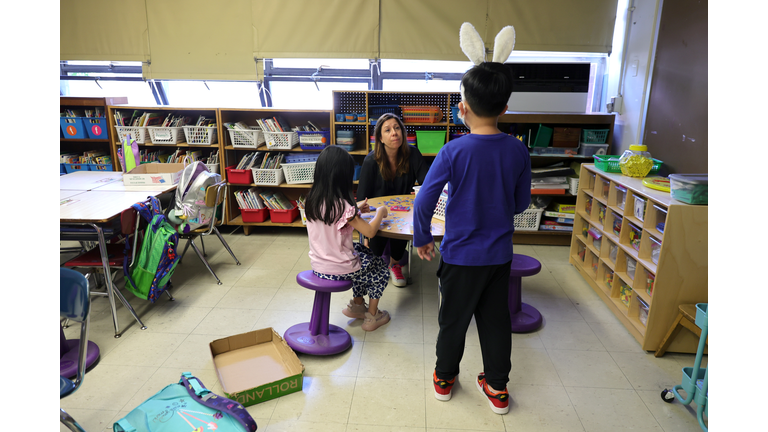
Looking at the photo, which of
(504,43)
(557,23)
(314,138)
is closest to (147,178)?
(314,138)

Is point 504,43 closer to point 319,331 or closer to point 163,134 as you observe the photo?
point 319,331

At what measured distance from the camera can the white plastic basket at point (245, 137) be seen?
4.36 meters

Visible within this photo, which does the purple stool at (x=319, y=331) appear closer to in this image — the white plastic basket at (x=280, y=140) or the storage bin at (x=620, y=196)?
the storage bin at (x=620, y=196)

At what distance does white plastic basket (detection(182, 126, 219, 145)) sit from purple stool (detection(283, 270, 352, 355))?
8.39ft

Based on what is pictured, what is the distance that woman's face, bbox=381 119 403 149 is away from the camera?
3.14m

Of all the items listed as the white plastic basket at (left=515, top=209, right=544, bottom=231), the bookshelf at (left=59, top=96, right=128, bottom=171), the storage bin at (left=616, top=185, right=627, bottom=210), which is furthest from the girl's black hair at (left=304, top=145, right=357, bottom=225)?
the bookshelf at (left=59, top=96, right=128, bottom=171)

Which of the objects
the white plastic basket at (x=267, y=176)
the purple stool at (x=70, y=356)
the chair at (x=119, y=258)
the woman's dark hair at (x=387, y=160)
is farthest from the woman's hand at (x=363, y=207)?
the white plastic basket at (x=267, y=176)

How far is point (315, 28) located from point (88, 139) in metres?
2.53

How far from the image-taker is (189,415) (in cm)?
180

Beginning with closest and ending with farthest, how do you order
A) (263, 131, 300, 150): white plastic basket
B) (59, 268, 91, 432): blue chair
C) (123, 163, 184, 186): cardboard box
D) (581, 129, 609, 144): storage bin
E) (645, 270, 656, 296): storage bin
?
(59, 268, 91, 432): blue chair
(645, 270, 656, 296): storage bin
(123, 163, 184, 186): cardboard box
(581, 129, 609, 144): storage bin
(263, 131, 300, 150): white plastic basket

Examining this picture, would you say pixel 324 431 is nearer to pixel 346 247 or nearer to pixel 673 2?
pixel 346 247

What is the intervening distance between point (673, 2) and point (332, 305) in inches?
130

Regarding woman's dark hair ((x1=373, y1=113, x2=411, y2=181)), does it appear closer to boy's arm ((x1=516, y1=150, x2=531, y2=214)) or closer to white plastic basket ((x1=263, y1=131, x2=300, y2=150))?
white plastic basket ((x1=263, y1=131, x2=300, y2=150))

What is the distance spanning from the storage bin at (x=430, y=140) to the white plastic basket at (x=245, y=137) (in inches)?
61.1
